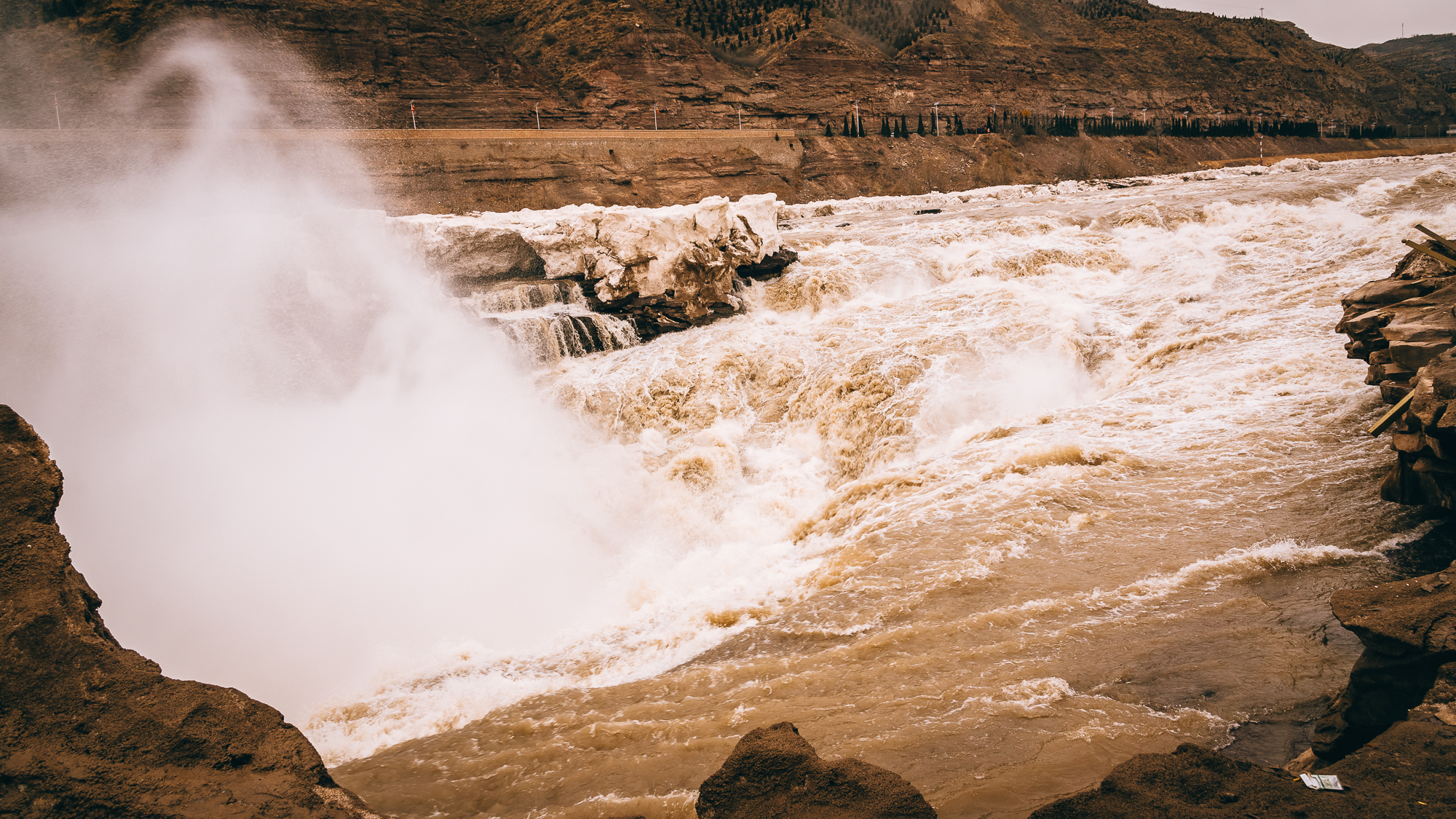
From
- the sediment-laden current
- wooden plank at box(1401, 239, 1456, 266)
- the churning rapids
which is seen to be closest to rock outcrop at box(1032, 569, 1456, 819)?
the sediment-laden current

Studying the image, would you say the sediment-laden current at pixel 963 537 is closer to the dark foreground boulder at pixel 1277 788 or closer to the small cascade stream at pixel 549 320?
the small cascade stream at pixel 549 320

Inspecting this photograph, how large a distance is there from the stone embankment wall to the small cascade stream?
34.6ft

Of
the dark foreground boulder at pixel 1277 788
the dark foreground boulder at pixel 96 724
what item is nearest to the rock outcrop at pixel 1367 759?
the dark foreground boulder at pixel 1277 788

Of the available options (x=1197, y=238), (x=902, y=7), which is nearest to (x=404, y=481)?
(x=1197, y=238)

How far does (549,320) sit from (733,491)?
217 inches

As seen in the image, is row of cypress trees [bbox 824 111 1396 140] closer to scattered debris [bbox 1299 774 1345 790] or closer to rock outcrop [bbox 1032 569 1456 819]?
rock outcrop [bbox 1032 569 1456 819]

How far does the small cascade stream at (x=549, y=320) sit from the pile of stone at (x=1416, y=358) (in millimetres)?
10649

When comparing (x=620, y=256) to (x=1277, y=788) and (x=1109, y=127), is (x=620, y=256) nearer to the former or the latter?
(x=1277, y=788)

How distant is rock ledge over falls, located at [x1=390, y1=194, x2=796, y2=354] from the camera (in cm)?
1386

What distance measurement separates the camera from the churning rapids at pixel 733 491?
4.50 m

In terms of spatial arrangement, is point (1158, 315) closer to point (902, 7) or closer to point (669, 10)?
point (669, 10)

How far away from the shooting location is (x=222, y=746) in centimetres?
278

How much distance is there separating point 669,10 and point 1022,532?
55045mm

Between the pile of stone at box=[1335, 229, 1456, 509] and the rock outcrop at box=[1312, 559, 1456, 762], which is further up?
the pile of stone at box=[1335, 229, 1456, 509]
